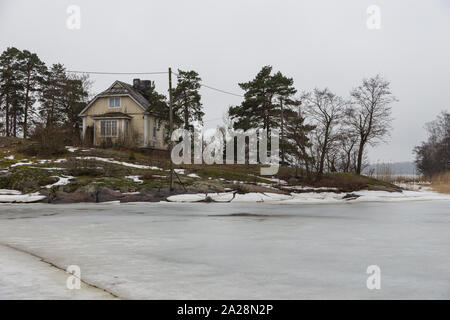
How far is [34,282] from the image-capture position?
480cm

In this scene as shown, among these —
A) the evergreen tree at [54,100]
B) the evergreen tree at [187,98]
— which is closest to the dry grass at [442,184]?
the evergreen tree at [187,98]

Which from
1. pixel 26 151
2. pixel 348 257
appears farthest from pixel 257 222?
pixel 26 151

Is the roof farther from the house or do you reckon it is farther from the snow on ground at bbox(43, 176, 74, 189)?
the snow on ground at bbox(43, 176, 74, 189)

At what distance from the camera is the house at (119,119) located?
1825 inches

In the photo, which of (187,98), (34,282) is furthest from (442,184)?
(34,282)

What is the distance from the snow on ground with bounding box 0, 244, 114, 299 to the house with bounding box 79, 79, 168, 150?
39899mm

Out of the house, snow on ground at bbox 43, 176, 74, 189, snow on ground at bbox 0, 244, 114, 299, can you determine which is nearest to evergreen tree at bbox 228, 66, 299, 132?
the house

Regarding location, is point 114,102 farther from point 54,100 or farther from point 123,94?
point 54,100

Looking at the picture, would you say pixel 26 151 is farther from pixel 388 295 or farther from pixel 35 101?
pixel 388 295

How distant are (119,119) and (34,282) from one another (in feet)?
142

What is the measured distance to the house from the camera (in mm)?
46344

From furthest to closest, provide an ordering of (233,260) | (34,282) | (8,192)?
(8,192)
(233,260)
(34,282)

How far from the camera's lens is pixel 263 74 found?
46.5 meters
